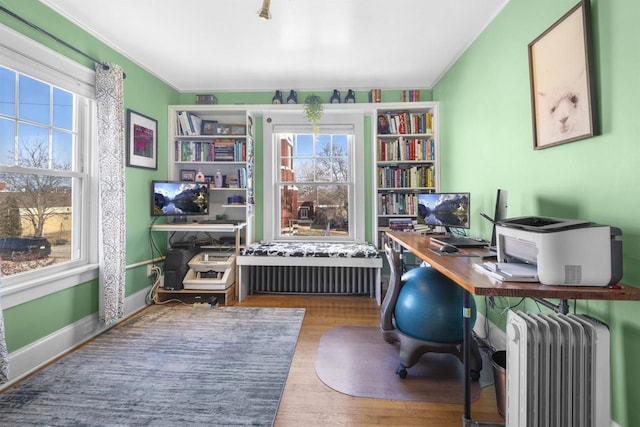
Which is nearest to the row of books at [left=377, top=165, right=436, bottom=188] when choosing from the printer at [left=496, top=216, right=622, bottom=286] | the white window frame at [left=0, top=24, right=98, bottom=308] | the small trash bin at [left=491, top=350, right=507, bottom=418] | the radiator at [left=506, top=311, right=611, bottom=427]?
the small trash bin at [left=491, top=350, right=507, bottom=418]

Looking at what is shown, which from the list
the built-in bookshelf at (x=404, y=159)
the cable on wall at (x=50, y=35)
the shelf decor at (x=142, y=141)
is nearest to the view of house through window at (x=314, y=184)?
the built-in bookshelf at (x=404, y=159)

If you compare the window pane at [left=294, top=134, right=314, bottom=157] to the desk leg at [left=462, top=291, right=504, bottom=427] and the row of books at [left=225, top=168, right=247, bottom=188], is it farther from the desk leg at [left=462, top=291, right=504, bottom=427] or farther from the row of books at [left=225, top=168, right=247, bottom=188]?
the desk leg at [left=462, top=291, right=504, bottom=427]

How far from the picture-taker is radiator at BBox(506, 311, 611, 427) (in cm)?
117

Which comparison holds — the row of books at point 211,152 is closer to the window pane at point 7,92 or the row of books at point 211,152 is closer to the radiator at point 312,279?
the radiator at point 312,279

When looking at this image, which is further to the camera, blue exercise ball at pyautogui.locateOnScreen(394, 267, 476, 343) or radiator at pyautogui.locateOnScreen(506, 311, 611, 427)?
blue exercise ball at pyautogui.locateOnScreen(394, 267, 476, 343)

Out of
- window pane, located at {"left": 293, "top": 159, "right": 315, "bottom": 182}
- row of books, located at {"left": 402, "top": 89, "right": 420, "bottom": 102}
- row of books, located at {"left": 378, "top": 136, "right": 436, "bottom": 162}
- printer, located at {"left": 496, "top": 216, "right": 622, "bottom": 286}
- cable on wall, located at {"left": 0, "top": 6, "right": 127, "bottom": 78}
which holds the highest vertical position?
row of books, located at {"left": 402, "top": 89, "right": 420, "bottom": 102}

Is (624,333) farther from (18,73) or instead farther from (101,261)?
(18,73)

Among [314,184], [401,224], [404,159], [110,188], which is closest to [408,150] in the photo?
[404,159]

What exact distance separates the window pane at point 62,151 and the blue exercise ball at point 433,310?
2.76m

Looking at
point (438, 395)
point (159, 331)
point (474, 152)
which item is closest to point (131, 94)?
point (159, 331)

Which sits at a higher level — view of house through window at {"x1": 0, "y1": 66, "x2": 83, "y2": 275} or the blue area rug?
view of house through window at {"x1": 0, "y1": 66, "x2": 83, "y2": 275}

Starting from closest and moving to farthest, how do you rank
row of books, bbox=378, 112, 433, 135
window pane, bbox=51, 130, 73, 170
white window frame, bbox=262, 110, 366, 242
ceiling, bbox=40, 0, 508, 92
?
1. ceiling, bbox=40, 0, 508, 92
2. window pane, bbox=51, 130, 73, 170
3. row of books, bbox=378, 112, 433, 135
4. white window frame, bbox=262, 110, 366, 242

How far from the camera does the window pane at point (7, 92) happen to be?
75.4 inches

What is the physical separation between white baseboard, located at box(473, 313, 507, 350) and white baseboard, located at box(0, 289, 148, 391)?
319 centimetres
